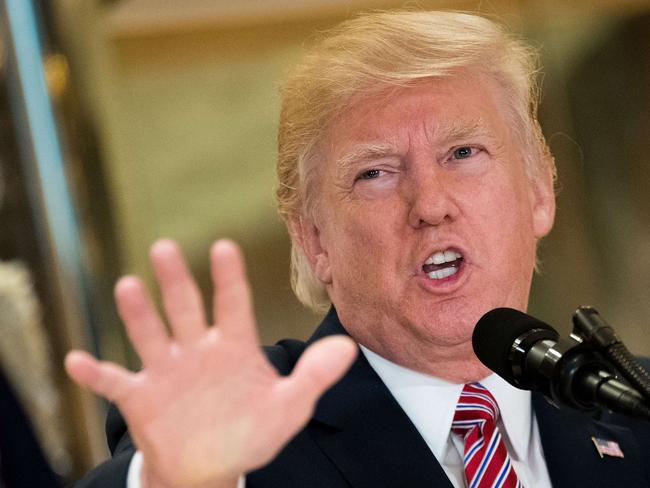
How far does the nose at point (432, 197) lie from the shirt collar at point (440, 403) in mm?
288

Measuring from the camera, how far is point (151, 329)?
1.33 metres

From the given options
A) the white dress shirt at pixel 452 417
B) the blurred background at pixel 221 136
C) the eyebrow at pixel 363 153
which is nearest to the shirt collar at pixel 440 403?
the white dress shirt at pixel 452 417

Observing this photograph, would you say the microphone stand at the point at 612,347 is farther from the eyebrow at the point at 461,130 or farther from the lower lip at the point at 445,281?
the eyebrow at the point at 461,130

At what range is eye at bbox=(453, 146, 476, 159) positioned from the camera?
88.7 inches

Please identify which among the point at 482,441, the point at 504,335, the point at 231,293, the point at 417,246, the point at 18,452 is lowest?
the point at 482,441

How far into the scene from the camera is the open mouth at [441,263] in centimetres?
214

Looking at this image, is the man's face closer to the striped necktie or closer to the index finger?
the striped necktie

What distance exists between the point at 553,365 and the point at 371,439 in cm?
64

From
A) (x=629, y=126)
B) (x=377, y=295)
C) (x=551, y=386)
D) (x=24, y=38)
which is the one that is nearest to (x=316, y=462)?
(x=377, y=295)

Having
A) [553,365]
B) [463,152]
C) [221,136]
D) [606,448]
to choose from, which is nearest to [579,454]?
[606,448]

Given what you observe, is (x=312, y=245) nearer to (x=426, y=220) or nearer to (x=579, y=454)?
(x=426, y=220)

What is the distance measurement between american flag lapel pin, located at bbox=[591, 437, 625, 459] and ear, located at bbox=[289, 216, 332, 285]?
616 mm

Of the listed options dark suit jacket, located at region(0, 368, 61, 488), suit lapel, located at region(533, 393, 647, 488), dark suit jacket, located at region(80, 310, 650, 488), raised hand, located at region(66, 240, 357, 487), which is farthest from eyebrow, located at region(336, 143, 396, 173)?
raised hand, located at region(66, 240, 357, 487)

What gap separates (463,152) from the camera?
7.40 feet
